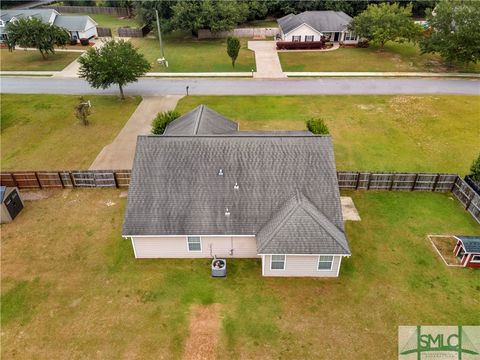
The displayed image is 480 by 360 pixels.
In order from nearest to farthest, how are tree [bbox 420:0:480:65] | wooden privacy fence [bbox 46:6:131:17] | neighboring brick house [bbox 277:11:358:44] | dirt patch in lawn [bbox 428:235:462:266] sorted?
1. dirt patch in lawn [bbox 428:235:462:266]
2. tree [bbox 420:0:480:65]
3. neighboring brick house [bbox 277:11:358:44]
4. wooden privacy fence [bbox 46:6:131:17]

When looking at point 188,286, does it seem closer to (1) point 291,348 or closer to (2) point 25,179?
(1) point 291,348

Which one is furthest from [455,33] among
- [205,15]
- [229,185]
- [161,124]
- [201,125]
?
[229,185]

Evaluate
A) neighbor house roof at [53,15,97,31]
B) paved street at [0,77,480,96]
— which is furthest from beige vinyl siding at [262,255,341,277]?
neighbor house roof at [53,15,97,31]

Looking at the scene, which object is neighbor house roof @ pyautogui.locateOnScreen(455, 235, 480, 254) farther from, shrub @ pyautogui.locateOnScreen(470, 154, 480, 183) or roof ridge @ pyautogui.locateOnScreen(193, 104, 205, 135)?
roof ridge @ pyautogui.locateOnScreen(193, 104, 205, 135)

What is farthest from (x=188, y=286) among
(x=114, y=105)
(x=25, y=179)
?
(x=114, y=105)

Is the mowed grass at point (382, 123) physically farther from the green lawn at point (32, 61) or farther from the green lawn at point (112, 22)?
the green lawn at point (112, 22)
